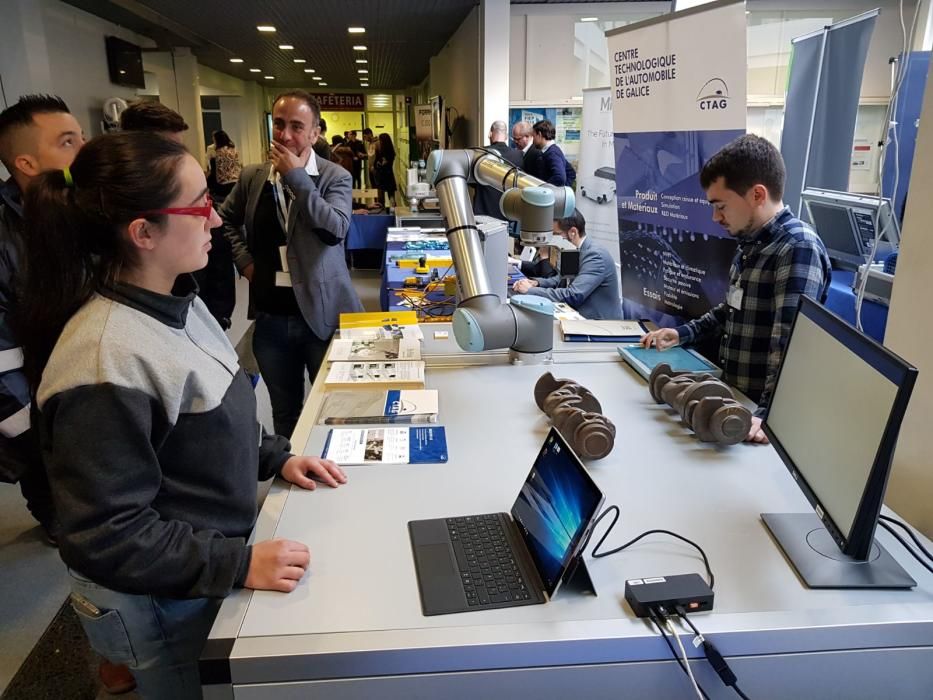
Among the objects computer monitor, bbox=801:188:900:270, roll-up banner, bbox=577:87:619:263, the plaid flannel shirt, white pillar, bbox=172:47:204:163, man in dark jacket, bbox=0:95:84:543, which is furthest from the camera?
white pillar, bbox=172:47:204:163

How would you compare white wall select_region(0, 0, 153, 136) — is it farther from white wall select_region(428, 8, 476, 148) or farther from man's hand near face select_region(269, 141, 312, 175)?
man's hand near face select_region(269, 141, 312, 175)

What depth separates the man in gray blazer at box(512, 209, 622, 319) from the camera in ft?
11.5

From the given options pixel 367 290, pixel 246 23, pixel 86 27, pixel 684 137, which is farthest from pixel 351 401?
pixel 246 23

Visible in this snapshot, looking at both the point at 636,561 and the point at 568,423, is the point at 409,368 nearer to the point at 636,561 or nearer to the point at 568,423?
the point at 568,423

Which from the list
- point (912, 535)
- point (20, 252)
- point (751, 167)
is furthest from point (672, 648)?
point (20, 252)

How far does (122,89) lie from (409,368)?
24.6 feet

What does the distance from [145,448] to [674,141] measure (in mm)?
2026

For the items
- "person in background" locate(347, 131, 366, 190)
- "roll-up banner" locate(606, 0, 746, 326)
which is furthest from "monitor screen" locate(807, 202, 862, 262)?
"person in background" locate(347, 131, 366, 190)

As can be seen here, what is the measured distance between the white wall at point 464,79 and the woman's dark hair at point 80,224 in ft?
21.6

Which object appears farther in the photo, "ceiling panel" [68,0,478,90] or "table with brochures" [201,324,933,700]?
"ceiling panel" [68,0,478,90]

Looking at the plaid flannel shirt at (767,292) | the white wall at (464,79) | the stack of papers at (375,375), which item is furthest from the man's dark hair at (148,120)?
the white wall at (464,79)

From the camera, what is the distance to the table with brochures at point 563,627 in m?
0.85

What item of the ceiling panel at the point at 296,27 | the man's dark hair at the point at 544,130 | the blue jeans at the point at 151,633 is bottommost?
the blue jeans at the point at 151,633

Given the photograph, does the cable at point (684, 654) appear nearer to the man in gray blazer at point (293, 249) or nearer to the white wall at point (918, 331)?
the white wall at point (918, 331)
